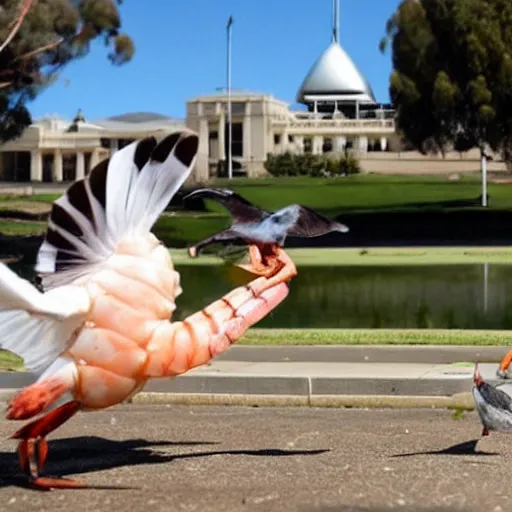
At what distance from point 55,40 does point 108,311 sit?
3405 cm

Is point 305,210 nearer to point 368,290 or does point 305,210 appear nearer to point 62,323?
point 62,323

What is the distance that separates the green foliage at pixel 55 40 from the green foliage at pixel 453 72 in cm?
1049

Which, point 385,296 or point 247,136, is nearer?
point 385,296

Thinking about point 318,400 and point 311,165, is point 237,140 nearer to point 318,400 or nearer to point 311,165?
point 311,165

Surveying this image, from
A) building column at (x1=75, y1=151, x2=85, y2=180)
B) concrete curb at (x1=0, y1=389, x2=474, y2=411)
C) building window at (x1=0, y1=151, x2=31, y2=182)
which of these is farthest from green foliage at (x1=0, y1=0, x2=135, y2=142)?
building window at (x1=0, y1=151, x2=31, y2=182)

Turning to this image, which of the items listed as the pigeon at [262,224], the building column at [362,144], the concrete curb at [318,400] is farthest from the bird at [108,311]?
the building column at [362,144]

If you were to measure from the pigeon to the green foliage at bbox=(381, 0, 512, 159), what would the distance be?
35.9 m

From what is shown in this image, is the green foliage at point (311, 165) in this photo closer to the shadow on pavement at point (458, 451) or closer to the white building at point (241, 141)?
the white building at point (241, 141)

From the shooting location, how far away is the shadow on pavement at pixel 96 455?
324 inches

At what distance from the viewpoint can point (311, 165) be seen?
96188mm

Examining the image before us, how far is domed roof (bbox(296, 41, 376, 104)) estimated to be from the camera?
142500 millimetres

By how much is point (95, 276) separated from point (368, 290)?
17054 mm

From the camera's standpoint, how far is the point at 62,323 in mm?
7414

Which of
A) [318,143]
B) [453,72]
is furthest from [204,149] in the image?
[453,72]
